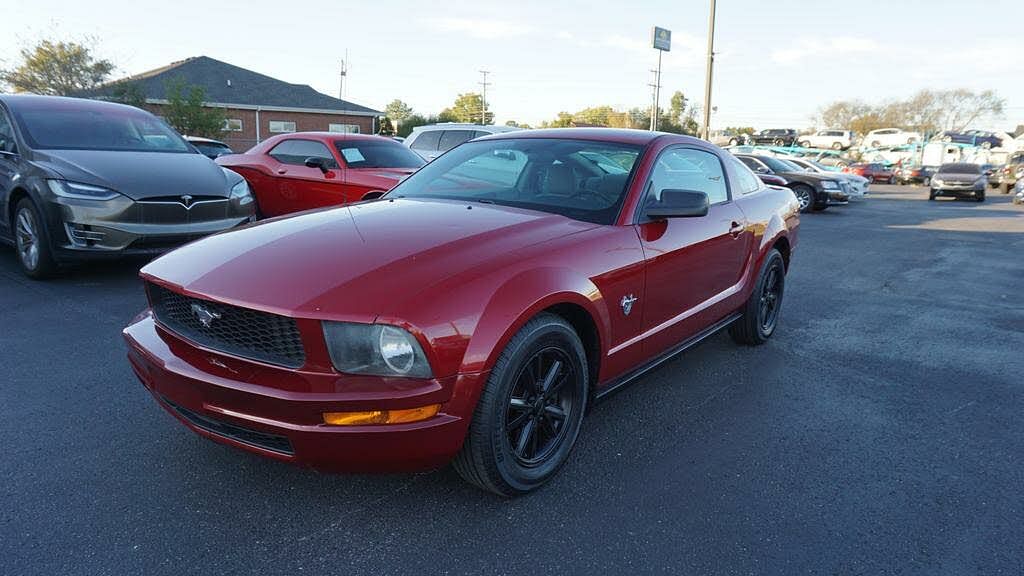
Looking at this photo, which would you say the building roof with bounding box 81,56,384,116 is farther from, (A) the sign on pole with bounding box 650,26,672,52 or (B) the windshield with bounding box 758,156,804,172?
(B) the windshield with bounding box 758,156,804,172

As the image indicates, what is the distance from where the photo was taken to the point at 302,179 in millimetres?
8320

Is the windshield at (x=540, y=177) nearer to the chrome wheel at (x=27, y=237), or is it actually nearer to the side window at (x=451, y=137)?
the chrome wheel at (x=27, y=237)

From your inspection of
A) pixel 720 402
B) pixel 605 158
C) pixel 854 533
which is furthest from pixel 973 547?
pixel 605 158

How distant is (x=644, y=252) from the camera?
317cm

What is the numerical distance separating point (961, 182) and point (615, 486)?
2600 centimetres

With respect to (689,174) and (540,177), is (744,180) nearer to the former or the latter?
(689,174)

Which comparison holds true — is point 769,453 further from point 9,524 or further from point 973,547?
point 9,524

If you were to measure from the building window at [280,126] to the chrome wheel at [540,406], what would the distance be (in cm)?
3682

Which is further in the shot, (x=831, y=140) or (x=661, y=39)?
(x=831, y=140)

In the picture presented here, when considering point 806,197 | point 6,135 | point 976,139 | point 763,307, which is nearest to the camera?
point 763,307

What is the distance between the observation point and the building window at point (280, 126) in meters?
36.2

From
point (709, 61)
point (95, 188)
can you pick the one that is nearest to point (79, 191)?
point (95, 188)

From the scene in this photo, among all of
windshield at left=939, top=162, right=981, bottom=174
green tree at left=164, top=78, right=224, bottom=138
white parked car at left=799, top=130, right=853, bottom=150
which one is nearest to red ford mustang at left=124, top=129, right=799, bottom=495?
windshield at left=939, top=162, right=981, bottom=174

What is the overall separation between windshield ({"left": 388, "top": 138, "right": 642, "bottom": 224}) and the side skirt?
0.77 metres
